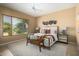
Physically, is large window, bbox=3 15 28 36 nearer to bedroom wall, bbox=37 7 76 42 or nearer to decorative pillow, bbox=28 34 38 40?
decorative pillow, bbox=28 34 38 40

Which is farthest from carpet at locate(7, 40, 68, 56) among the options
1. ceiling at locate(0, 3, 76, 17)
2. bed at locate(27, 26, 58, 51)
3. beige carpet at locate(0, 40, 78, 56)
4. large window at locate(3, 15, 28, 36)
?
ceiling at locate(0, 3, 76, 17)

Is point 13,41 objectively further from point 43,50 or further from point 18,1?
point 18,1

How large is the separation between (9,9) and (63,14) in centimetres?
116

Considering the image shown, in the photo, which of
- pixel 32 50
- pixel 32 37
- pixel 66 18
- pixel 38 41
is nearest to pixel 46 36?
pixel 38 41

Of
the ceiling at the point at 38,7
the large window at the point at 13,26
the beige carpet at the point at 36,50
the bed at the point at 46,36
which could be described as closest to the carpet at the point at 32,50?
the beige carpet at the point at 36,50

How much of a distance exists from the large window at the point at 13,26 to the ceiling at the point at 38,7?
241 millimetres

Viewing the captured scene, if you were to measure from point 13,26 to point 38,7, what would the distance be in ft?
2.27

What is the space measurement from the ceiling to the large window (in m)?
0.24

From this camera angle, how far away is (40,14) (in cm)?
192

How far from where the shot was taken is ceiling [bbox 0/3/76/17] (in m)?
1.85

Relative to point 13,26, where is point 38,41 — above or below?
below

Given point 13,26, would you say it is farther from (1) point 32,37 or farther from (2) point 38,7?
(2) point 38,7

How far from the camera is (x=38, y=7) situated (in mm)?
1889

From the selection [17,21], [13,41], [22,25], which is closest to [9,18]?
[17,21]
